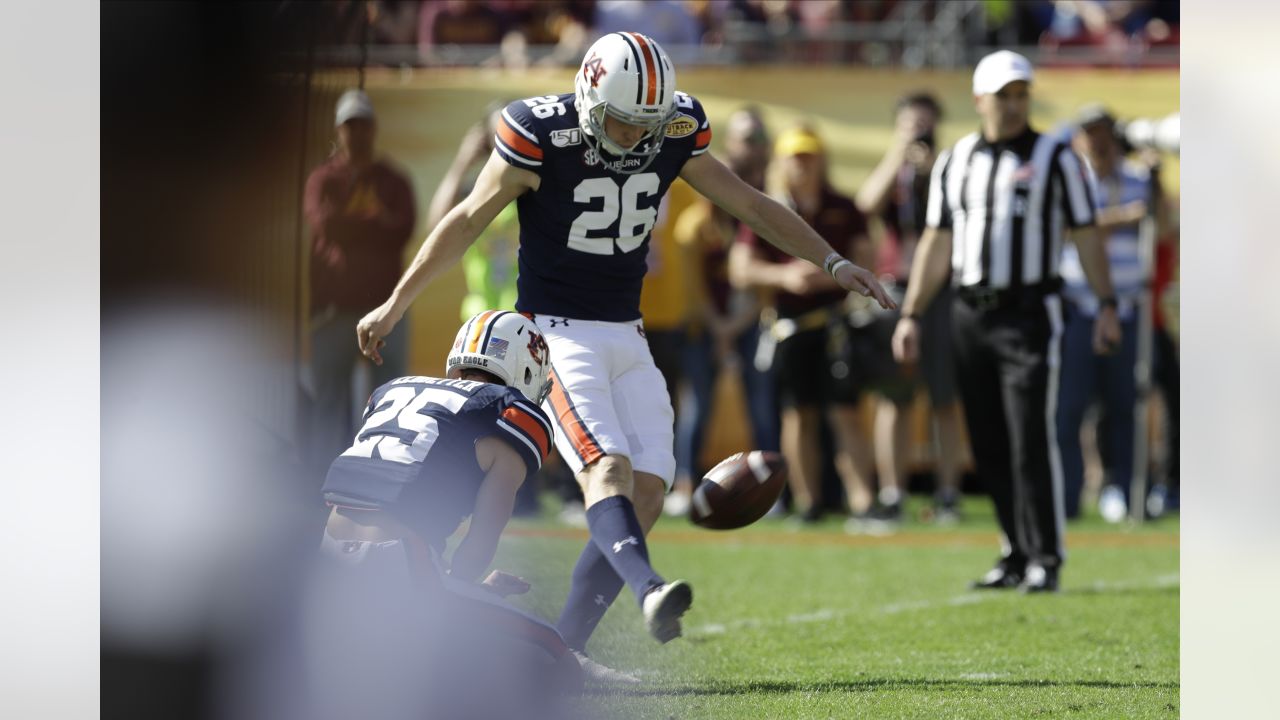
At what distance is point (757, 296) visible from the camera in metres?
10.0

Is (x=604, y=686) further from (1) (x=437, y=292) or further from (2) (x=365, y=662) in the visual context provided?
(1) (x=437, y=292)

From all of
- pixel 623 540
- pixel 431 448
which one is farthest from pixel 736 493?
pixel 431 448

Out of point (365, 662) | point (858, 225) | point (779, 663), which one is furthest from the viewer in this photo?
point (858, 225)

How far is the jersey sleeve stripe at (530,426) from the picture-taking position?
420cm

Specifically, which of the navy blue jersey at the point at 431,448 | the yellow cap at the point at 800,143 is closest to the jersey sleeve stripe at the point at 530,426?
the navy blue jersey at the point at 431,448

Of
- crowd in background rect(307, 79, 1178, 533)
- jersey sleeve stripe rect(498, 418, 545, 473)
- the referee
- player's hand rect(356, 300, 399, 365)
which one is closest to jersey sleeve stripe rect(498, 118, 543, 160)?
player's hand rect(356, 300, 399, 365)

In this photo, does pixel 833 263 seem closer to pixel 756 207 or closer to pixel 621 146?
pixel 756 207

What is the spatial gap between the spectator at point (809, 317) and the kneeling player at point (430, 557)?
513 cm

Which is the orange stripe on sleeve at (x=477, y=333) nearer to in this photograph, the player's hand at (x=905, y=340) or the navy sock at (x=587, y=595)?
the navy sock at (x=587, y=595)

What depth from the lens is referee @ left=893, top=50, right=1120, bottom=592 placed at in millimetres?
6809

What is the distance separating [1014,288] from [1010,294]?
3cm
